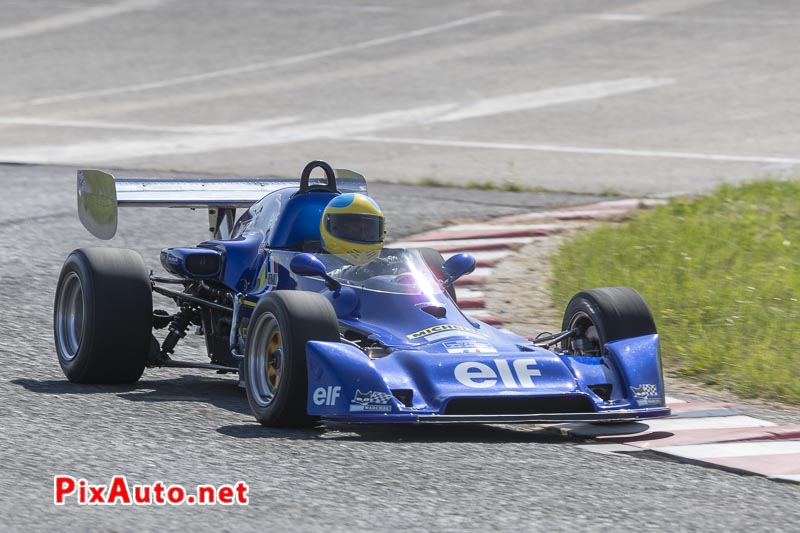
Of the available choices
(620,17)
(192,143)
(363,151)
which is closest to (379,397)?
(363,151)

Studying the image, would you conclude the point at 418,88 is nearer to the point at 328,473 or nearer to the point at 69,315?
the point at 69,315

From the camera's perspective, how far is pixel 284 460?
625 cm

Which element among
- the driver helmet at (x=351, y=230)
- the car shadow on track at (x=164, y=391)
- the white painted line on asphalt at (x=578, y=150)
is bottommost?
the car shadow on track at (x=164, y=391)

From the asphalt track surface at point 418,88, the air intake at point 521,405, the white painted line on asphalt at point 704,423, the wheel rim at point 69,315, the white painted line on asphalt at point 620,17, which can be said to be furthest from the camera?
the white painted line on asphalt at point 620,17

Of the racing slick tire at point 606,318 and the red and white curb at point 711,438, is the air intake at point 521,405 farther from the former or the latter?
the racing slick tire at point 606,318

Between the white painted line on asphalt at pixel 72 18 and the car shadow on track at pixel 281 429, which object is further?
the white painted line on asphalt at pixel 72 18

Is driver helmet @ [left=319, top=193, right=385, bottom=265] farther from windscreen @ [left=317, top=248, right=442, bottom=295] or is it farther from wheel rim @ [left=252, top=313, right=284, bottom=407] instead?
wheel rim @ [left=252, top=313, right=284, bottom=407]

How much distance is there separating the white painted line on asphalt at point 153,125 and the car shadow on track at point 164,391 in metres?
11.6

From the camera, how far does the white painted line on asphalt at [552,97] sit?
68.3ft

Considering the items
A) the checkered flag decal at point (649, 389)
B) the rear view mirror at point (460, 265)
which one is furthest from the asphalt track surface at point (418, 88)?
the checkered flag decal at point (649, 389)

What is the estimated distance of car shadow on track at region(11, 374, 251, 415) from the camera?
306 inches

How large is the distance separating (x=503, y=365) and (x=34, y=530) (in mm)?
2566

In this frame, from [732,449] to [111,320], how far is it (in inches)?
135

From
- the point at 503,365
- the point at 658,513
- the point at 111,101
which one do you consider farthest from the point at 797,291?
the point at 111,101
